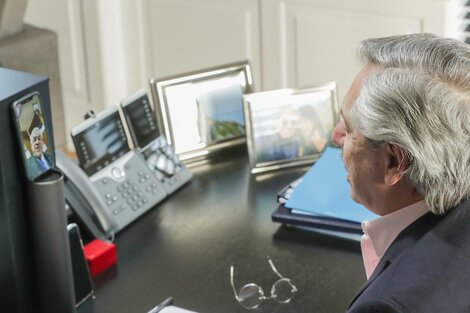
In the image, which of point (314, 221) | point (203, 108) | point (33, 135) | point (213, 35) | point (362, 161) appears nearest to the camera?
point (362, 161)

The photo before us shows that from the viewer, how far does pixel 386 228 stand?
1.36 meters

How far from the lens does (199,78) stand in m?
2.27

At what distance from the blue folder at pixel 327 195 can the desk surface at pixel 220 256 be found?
2.2 inches

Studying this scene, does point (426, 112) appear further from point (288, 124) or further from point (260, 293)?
point (288, 124)

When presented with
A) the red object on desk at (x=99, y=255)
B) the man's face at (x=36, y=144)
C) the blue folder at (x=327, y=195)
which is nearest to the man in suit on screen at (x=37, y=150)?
the man's face at (x=36, y=144)

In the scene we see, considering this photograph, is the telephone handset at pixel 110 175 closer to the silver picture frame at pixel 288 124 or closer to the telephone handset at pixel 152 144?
the telephone handset at pixel 152 144

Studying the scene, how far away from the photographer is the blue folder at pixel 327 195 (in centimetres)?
196

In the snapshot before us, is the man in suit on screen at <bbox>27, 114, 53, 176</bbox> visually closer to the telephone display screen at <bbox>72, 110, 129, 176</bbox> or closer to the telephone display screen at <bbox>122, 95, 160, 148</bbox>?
the telephone display screen at <bbox>72, 110, 129, 176</bbox>

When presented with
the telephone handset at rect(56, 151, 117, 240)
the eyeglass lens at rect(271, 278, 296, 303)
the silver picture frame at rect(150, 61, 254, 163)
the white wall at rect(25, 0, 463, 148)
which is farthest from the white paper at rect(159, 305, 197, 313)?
the white wall at rect(25, 0, 463, 148)

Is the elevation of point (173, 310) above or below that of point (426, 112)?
below

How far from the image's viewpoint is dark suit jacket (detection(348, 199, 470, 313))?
1.20 meters

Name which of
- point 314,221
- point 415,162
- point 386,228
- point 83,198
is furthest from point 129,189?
point 415,162

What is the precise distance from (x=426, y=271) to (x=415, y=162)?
15cm

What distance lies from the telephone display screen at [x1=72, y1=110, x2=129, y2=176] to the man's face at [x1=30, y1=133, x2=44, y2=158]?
1.19 feet
